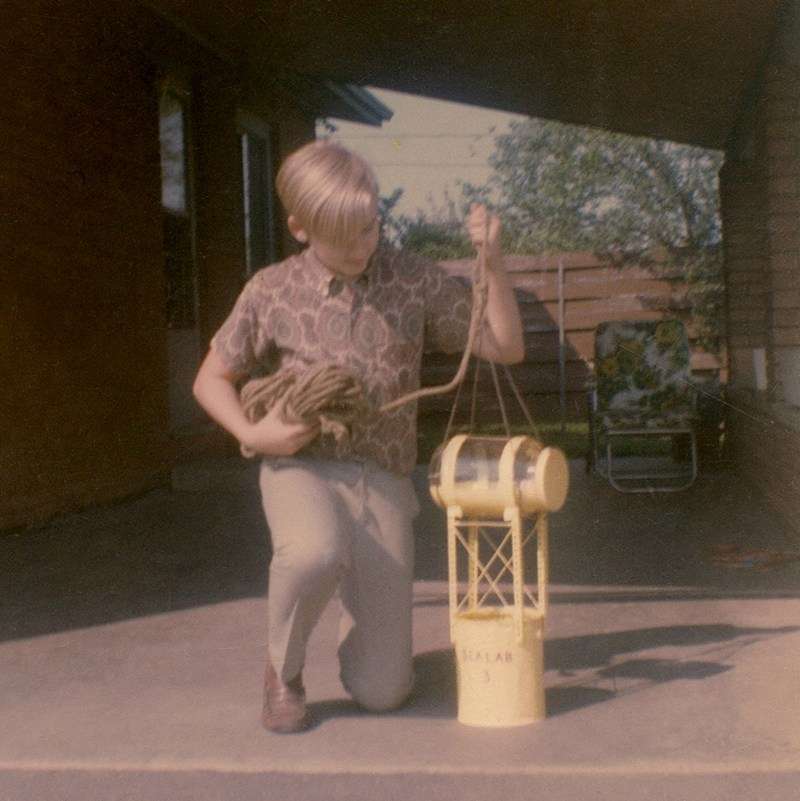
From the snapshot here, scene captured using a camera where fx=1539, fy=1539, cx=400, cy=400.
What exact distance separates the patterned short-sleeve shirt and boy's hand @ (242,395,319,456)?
13 cm

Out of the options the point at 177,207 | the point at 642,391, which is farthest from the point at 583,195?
the point at 177,207

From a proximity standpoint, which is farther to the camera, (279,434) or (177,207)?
(177,207)

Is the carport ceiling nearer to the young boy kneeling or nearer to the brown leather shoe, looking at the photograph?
the young boy kneeling

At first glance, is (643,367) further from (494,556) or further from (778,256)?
(494,556)

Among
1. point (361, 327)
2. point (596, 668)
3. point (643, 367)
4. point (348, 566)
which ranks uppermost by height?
point (361, 327)

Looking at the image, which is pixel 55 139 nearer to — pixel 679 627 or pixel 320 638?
pixel 320 638

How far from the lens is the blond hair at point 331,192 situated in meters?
3.77

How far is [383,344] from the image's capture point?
13.1 feet

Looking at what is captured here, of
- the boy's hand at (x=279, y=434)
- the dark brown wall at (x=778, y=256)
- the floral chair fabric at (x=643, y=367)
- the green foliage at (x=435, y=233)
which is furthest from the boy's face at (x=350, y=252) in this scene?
the green foliage at (x=435, y=233)

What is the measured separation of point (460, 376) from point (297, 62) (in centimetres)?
774

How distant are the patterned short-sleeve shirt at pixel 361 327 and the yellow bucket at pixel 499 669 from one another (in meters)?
0.49

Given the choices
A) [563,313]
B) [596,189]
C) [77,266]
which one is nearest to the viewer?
[77,266]

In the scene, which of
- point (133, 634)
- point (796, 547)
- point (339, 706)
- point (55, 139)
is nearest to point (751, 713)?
point (339, 706)

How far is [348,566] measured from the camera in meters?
3.98
